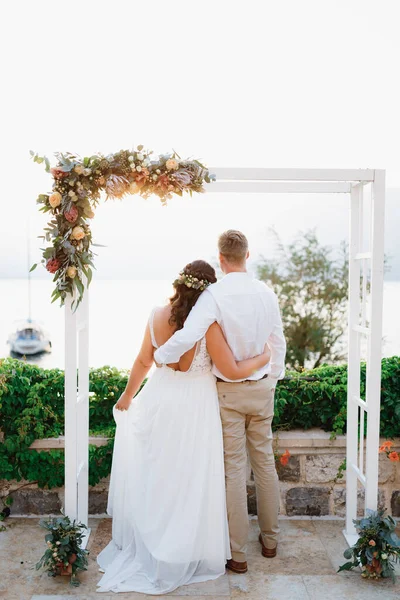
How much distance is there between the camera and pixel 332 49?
519 centimetres

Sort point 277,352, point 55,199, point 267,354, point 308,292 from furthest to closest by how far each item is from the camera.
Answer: point 308,292 < point 277,352 < point 267,354 < point 55,199

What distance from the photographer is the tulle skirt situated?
2.83 m

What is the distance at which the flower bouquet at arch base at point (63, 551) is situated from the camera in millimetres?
2798

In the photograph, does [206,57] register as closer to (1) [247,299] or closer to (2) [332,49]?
(2) [332,49]

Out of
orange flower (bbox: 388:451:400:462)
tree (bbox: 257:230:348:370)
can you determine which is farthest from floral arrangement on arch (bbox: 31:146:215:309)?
tree (bbox: 257:230:348:370)

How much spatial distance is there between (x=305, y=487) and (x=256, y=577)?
32.6 inches

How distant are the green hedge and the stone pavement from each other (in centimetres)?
39

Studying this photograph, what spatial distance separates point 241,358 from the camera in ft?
9.63

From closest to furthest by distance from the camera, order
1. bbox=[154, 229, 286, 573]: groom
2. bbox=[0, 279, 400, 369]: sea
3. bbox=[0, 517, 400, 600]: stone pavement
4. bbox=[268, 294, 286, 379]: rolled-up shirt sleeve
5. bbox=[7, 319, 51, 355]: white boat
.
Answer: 1. bbox=[0, 517, 400, 600]: stone pavement
2. bbox=[154, 229, 286, 573]: groom
3. bbox=[268, 294, 286, 379]: rolled-up shirt sleeve
4. bbox=[0, 279, 400, 369]: sea
5. bbox=[7, 319, 51, 355]: white boat

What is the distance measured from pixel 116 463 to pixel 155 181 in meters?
1.56

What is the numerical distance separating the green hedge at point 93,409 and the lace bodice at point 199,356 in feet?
→ 2.88

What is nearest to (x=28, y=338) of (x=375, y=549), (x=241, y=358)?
(x=241, y=358)

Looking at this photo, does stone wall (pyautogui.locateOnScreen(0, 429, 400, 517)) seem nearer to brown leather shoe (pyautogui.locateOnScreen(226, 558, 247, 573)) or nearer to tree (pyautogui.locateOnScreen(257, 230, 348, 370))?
brown leather shoe (pyautogui.locateOnScreen(226, 558, 247, 573))

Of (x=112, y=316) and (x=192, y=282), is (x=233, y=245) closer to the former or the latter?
(x=192, y=282)
